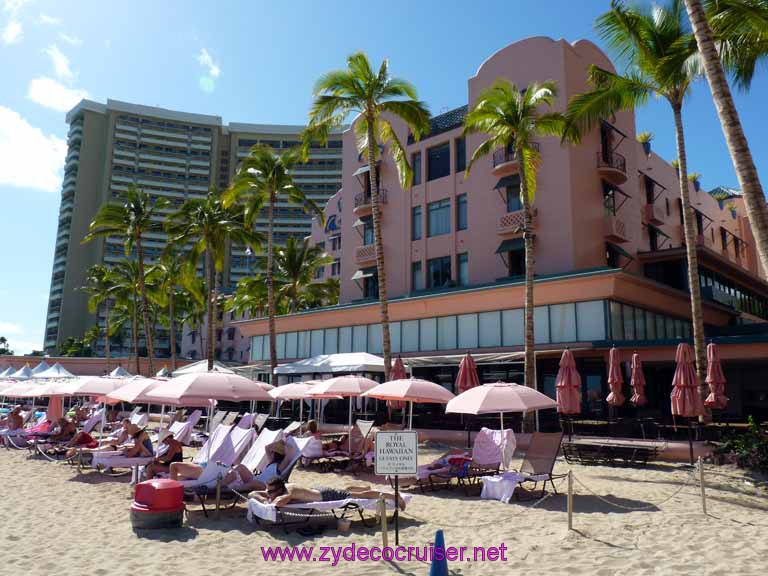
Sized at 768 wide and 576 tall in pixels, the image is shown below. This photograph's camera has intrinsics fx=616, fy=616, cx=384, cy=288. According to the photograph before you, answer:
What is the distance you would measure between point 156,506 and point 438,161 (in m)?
27.8

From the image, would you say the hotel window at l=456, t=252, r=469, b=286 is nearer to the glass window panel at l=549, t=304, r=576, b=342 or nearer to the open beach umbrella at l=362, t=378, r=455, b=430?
the glass window panel at l=549, t=304, r=576, b=342

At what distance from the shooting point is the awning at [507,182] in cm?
2880

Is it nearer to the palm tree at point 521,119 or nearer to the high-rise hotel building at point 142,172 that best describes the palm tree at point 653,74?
the palm tree at point 521,119

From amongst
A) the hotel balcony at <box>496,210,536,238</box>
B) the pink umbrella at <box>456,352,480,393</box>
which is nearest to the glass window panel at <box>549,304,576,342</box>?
the hotel balcony at <box>496,210,536,238</box>

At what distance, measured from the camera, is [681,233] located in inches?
1526

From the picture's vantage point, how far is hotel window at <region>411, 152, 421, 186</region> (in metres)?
34.4

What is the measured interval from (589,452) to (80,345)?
95.6m

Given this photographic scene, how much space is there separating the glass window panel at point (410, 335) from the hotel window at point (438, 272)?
2922mm

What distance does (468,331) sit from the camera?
27922 millimetres

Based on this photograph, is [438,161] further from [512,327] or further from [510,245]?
[512,327]

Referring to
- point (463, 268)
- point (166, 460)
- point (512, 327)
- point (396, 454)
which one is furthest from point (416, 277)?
point (396, 454)

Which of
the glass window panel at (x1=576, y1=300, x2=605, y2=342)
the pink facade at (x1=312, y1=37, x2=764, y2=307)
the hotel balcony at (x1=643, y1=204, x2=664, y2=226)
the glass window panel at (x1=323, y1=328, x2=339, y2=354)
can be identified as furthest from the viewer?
the hotel balcony at (x1=643, y1=204, x2=664, y2=226)

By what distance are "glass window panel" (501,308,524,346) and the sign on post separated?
18.9 meters

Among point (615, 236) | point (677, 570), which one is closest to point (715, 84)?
point (677, 570)
